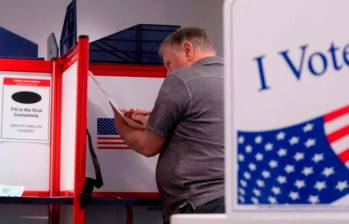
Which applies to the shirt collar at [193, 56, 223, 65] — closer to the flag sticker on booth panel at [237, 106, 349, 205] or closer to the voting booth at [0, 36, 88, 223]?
the voting booth at [0, 36, 88, 223]

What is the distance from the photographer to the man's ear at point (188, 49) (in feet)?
7.15

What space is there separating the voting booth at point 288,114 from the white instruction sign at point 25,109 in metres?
1.77

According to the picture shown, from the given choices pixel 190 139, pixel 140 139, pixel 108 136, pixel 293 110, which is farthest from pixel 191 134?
pixel 293 110

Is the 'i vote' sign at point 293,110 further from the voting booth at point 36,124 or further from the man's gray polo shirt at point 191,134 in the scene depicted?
the voting booth at point 36,124

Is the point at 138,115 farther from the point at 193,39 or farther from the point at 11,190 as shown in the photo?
the point at 11,190

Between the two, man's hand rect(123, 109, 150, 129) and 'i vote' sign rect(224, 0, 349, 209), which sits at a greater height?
man's hand rect(123, 109, 150, 129)

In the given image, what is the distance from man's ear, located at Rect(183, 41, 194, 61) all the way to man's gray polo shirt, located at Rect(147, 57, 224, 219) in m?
0.22

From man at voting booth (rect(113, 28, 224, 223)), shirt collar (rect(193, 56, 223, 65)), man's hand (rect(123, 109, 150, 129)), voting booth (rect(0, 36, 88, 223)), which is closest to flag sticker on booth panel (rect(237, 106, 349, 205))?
man at voting booth (rect(113, 28, 224, 223))

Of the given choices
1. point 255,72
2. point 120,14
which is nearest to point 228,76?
point 255,72

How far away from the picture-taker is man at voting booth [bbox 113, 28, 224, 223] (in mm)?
1901

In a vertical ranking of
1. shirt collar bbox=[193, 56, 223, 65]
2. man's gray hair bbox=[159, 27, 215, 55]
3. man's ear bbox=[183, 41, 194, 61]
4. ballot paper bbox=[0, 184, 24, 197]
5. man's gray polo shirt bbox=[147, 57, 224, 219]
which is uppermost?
man's gray hair bbox=[159, 27, 215, 55]

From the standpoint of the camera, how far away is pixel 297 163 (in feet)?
2.04

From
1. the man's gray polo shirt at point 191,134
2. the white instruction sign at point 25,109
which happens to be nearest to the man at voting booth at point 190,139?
the man's gray polo shirt at point 191,134

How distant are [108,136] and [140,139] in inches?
12.9
